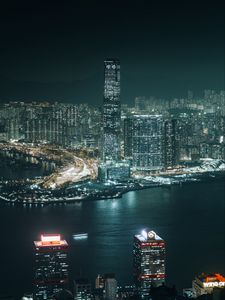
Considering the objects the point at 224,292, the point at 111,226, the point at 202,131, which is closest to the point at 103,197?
the point at 111,226

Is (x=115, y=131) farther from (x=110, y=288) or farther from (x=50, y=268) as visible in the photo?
(x=110, y=288)

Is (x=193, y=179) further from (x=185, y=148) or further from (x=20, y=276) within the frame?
(x=20, y=276)

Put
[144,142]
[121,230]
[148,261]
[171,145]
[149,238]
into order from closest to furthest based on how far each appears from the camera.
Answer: [148,261] < [149,238] < [121,230] < [144,142] < [171,145]

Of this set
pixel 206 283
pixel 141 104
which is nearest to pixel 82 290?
pixel 206 283

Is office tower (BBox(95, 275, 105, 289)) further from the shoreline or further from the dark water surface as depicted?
the shoreline

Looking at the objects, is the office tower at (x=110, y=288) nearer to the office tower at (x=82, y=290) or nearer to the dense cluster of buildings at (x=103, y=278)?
the dense cluster of buildings at (x=103, y=278)
